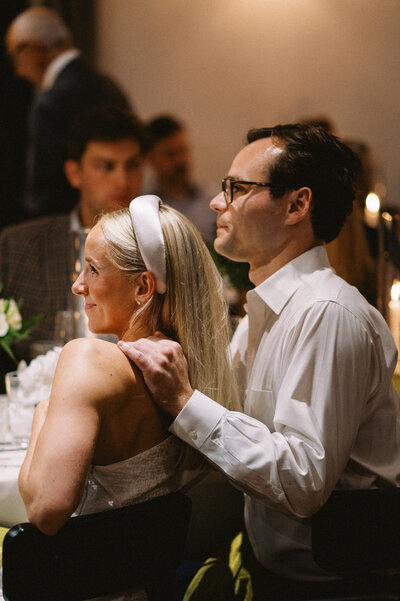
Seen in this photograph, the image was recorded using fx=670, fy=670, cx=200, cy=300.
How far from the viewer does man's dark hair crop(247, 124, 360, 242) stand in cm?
195

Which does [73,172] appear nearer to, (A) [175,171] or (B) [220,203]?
(A) [175,171]

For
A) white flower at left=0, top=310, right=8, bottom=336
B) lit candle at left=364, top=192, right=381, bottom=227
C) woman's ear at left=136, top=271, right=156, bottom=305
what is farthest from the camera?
lit candle at left=364, top=192, right=381, bottom=227

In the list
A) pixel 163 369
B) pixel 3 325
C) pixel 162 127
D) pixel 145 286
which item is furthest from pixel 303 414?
pixel 162 127

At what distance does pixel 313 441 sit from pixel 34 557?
2.31 ft

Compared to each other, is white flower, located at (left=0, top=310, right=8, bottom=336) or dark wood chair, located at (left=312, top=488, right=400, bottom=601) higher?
white flower, located at (left=0, top=310, right=8, bottom=336)

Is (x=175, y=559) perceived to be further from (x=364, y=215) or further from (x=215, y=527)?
(x=364, y=215)

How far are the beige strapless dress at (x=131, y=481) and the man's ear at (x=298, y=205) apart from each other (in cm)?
74

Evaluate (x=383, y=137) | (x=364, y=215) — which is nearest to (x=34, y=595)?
(x=364, y=215)

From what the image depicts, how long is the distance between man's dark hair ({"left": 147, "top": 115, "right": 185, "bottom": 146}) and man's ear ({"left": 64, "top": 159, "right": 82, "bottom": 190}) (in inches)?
21.1

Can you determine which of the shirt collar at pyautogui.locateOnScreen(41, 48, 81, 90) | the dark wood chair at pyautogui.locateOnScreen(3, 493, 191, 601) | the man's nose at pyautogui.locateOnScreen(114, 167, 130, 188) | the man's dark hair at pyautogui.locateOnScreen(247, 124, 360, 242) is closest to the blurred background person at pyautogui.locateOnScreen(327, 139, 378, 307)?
the man's dark hair at pyautogui.locateOnScreen(247, 124, 360, 242)

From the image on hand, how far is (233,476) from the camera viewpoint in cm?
164

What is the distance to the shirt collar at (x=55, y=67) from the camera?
4727 millimetres

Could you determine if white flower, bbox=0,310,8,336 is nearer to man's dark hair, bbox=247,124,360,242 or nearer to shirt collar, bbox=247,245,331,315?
shirt collar, bbox=247,245,331,315

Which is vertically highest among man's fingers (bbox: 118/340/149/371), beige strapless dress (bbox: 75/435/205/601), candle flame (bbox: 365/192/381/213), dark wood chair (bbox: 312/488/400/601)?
man's fingers (bbox: 118/340/149/371)
